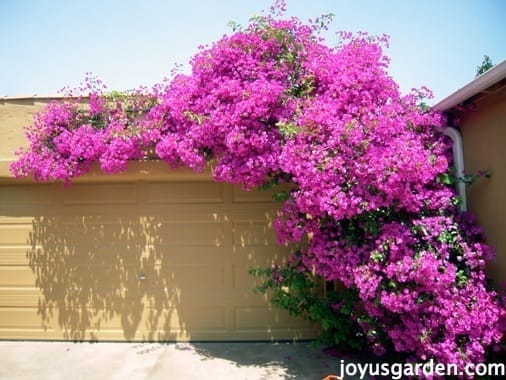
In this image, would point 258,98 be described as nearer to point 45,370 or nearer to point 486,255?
point 486,255

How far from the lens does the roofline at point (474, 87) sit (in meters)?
3.40

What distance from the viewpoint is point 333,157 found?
382 cm

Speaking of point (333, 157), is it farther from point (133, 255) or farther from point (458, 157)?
point (133, 255)

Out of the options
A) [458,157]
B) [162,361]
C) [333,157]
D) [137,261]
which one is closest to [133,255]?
[137,261]

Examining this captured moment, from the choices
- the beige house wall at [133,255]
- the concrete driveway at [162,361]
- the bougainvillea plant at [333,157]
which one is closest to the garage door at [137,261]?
the beige house wall at [133,255]

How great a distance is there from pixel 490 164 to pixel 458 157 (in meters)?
0.41

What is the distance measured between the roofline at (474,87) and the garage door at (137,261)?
2.48 meters

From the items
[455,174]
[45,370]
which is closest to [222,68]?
[455,174]

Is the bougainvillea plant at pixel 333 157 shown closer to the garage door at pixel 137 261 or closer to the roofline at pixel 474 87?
the roofline at pixel 474 87

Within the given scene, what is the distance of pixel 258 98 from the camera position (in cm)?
430

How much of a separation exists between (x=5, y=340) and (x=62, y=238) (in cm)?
168

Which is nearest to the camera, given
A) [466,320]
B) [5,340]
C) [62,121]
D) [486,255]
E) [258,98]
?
[466,320]

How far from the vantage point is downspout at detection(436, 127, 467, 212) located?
4.24m

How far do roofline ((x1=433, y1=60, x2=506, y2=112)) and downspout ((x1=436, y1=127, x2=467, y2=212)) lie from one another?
0.83ft
